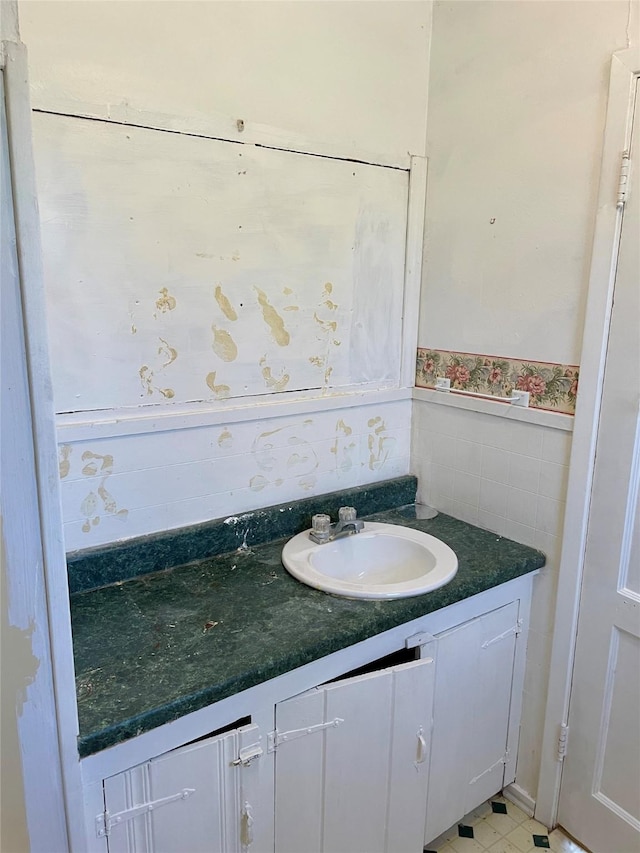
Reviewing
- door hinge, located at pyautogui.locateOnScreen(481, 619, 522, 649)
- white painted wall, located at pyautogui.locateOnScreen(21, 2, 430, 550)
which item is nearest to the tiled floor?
door hinge, located at pyautogui.locateOnScreen(481, 619, 522, 649)

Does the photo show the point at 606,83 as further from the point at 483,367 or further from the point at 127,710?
the point at 127,710

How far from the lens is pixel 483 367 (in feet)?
5.74

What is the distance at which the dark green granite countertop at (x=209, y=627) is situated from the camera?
106 centimetres

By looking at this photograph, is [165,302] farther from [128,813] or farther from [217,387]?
[128,813]

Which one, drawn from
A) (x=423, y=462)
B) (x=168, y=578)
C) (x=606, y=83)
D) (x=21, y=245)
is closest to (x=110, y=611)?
(x=168, y=578)

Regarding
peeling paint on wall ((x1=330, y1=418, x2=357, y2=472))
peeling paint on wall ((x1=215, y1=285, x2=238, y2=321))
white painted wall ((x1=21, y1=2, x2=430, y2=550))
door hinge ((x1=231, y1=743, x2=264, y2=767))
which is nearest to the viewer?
door hinge ((x1=231, y1=743, x2=264, y2=767))

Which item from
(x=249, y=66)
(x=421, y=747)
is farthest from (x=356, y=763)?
(x=249, y=66)

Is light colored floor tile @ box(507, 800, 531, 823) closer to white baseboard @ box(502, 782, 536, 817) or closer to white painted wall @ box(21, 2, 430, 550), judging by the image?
white baseboard @ box(502, 782, 536, 817)

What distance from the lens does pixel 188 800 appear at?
1133 millimetres

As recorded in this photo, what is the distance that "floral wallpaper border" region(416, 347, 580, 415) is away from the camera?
1551mm

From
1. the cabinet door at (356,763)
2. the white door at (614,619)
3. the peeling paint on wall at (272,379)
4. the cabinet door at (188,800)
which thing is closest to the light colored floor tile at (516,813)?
the white door at (614,619)

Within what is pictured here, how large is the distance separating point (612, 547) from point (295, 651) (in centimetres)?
83

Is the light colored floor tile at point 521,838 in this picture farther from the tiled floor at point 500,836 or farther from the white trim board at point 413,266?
the white trim board at point 413,266

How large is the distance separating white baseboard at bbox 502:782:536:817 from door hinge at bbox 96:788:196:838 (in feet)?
3.73
